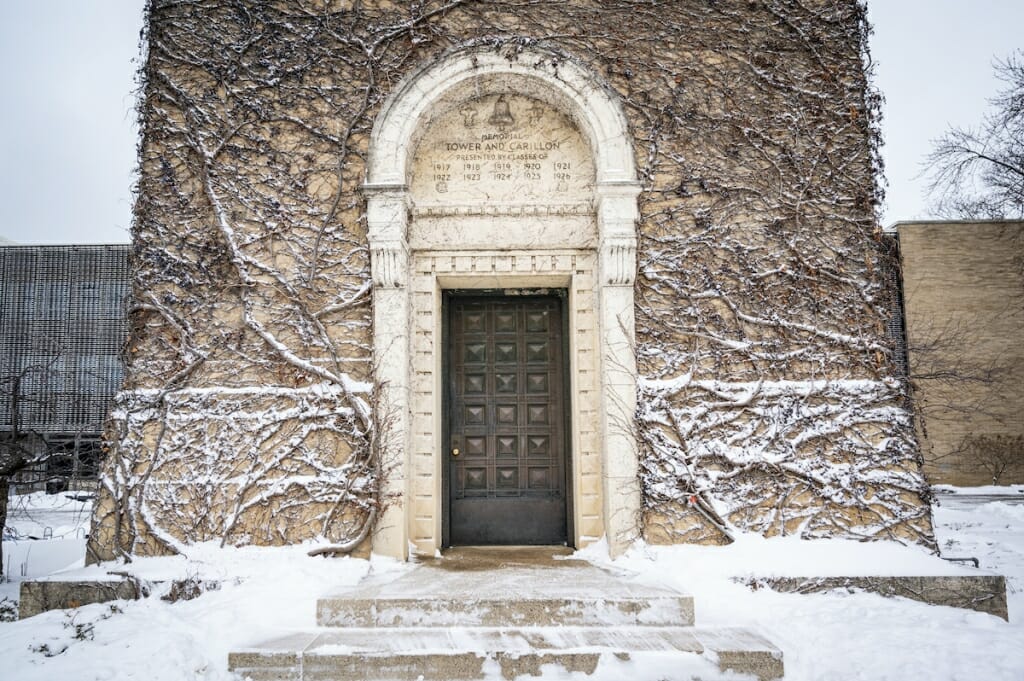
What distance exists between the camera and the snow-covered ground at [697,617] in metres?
3.96

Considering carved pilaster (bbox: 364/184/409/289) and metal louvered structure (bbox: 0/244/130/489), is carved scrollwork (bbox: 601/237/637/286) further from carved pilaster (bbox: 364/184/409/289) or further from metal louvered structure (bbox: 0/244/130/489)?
metal louvered structure (bbox: 0/244/130/489)

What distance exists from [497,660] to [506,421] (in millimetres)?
2814

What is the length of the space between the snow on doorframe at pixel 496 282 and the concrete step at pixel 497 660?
5.24 feet

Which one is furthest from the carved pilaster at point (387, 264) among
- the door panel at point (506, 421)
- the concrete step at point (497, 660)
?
the concrete step at point (497, 660)

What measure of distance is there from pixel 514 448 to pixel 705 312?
2.17 m

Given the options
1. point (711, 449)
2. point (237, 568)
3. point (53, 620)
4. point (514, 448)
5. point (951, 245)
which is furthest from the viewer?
point (951, 245)

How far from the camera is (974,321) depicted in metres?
17.2

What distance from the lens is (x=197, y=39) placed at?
20.3 feet

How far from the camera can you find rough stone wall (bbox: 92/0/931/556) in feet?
18.6

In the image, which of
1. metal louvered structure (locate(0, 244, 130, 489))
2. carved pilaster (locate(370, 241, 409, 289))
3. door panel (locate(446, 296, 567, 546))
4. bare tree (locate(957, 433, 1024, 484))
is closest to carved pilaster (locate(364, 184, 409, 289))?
carved pilaster (locate(370, 241, 409, 289))

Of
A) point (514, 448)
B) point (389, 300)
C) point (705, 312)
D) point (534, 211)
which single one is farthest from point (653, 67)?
point (514, 448)

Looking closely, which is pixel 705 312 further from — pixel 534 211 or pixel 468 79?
pixel 468 79

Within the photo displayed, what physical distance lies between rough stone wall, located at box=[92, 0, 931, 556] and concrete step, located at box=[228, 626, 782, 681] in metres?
1.62

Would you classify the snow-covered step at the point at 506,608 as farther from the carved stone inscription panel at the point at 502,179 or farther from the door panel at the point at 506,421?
the carved stone inscription panel at the point at 502,179
